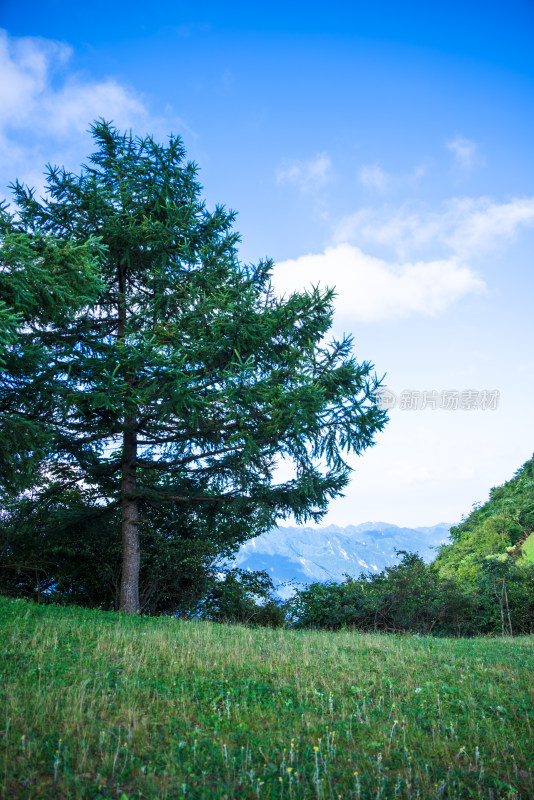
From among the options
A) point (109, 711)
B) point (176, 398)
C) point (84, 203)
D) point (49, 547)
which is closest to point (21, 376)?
point (176, 398)

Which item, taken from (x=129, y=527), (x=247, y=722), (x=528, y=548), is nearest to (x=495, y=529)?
(x=528, y=548)

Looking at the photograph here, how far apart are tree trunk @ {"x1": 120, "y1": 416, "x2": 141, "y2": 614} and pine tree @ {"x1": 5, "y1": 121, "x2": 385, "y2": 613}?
4cm

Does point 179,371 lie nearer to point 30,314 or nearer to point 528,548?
point 30,314

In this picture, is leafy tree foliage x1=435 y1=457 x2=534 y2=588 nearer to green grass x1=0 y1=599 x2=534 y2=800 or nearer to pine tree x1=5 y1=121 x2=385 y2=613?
pine tree x1=5 y1=121 x2=385 y2=613

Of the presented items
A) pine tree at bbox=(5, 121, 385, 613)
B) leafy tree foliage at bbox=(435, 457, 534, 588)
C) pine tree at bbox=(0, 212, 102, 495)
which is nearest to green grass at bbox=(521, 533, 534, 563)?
leafy tree foliage at bbox=(435, 457, 534, 588)

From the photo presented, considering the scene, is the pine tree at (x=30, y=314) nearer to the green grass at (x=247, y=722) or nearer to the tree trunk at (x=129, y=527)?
the tree trunk at (x=129, y=527)

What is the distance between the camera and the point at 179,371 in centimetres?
995

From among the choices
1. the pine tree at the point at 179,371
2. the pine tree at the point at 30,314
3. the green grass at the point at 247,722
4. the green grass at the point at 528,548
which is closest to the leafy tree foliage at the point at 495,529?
the green grass at the point at 528,548

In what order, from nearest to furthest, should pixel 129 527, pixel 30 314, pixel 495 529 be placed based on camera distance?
pixel 30 314, pixel 129 527, pixel 495 529

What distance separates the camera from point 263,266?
42.6 feet

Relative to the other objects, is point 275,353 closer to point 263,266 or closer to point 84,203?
point 263,266

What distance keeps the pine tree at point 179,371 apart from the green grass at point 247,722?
4.93 metres

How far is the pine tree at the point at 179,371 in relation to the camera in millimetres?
10609

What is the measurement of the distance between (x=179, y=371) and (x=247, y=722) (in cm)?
685
